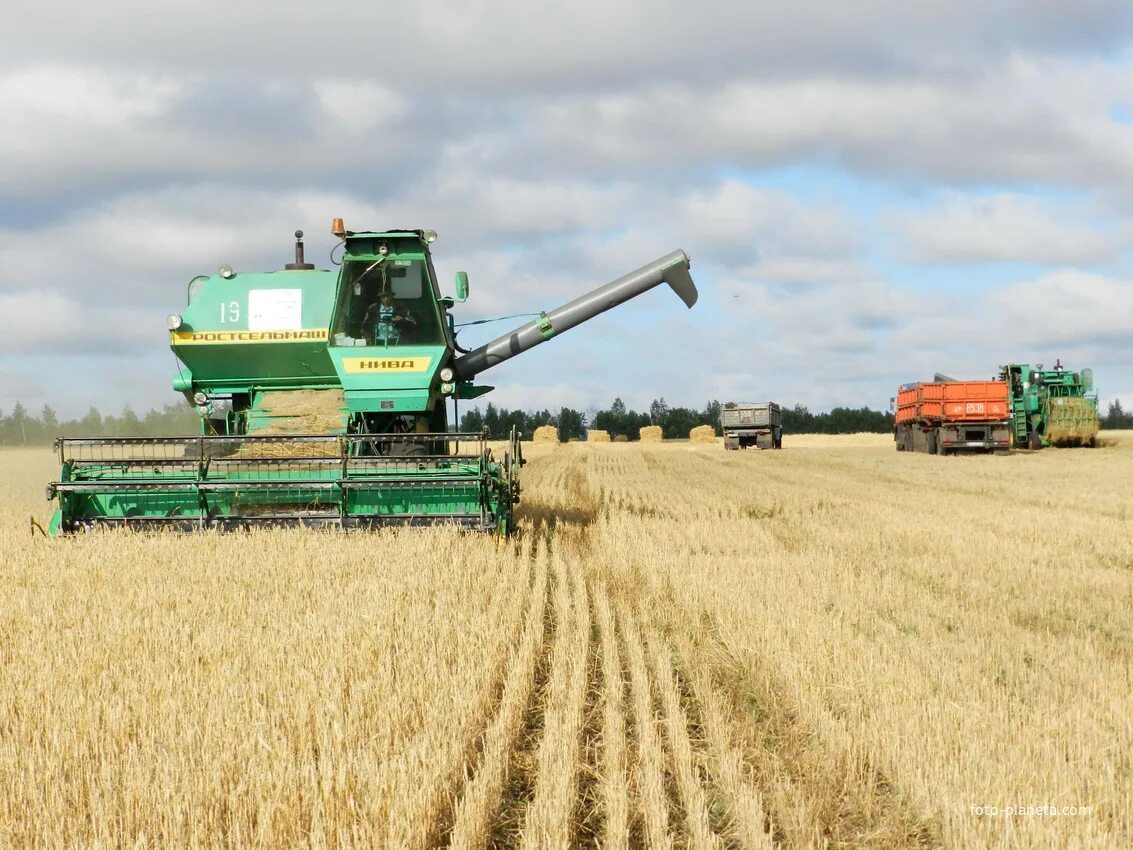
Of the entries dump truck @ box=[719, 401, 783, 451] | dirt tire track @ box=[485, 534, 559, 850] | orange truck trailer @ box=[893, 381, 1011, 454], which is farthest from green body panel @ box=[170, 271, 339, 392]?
dump truck @ box=[719, 401, 783, 451]

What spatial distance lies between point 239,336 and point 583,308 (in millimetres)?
3969

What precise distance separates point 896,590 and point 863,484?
12100 millimetres

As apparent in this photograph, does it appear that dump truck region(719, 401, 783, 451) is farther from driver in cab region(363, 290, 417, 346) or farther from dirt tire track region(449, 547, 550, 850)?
dirt tire track region(449, 547, 550, 850)

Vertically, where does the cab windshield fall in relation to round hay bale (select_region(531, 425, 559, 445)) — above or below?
above

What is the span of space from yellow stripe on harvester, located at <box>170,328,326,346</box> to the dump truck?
32412 millimetres

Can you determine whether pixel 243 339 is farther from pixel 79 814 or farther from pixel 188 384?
Result: pixel 79 814

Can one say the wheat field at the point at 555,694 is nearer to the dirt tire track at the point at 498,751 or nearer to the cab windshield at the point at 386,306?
the dirt tire track at the point at 498,751

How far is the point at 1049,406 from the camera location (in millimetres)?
34125

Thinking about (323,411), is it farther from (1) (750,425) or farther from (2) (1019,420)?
(1) (750,425)

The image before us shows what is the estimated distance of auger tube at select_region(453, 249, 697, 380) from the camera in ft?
41.2

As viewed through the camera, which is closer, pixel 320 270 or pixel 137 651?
pixel 137 651

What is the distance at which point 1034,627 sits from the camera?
6.82 meters

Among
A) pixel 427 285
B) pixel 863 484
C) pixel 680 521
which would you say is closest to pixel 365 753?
pixel 427 285

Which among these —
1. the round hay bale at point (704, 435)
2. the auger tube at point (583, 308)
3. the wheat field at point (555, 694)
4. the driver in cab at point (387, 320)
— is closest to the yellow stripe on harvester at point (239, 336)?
the driver in cab at point (387, 320)
